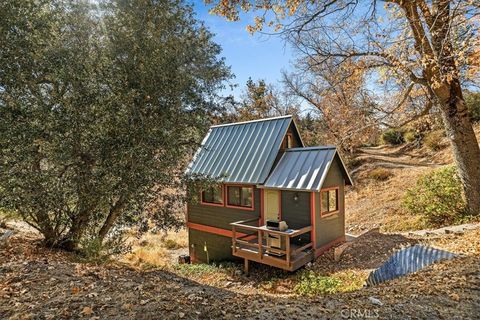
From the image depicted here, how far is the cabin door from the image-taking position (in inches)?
411

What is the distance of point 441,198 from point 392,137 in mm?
19821

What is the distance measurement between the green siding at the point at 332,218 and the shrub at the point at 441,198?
323 cm

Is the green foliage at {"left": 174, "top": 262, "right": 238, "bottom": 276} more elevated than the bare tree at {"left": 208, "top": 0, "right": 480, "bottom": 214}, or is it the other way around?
the bare tree at {"left": 208, "top": 0, "right": 480, "bottom": 214}

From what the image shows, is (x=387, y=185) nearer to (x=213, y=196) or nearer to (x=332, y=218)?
(x=332, y=218)

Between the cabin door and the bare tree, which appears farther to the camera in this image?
the cabin door

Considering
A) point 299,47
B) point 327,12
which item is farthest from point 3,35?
point 299,47

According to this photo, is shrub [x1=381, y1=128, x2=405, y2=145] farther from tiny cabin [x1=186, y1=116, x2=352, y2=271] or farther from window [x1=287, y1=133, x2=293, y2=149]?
window [x1=287, y1=133, x2=293, y2=149]

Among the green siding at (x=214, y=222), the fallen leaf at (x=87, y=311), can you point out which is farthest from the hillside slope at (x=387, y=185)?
the fallen leaf at (x=87, y=311)

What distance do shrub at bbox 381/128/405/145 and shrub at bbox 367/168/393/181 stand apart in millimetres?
10277

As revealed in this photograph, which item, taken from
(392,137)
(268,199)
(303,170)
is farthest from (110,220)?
(392,137)

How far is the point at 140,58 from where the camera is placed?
5.69 metres

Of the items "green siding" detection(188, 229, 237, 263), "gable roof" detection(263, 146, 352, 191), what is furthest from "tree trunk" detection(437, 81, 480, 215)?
"green siding" detection(188, 229, 237, 263)

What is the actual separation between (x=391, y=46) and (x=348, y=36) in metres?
1.74

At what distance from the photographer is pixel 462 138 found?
8578 millimetres
